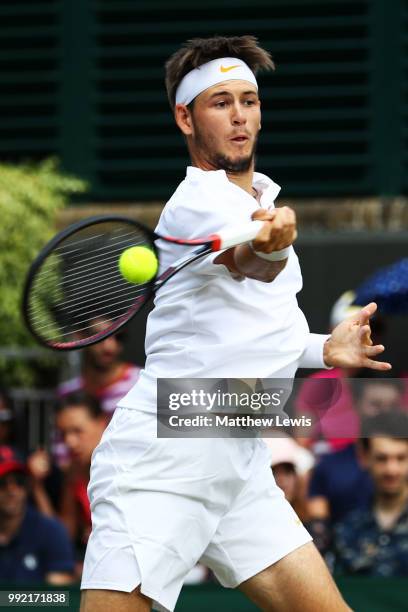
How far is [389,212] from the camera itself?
7.94 metres

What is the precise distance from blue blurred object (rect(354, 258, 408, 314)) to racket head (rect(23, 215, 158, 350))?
2287 mm

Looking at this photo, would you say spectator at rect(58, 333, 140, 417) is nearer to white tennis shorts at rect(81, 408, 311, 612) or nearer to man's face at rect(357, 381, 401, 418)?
man's face at rect(357, 381, 401, 418)

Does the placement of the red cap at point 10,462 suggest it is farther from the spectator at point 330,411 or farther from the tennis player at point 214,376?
the tennis player at point 214,376

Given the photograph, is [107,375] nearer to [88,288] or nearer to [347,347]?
[88,288]

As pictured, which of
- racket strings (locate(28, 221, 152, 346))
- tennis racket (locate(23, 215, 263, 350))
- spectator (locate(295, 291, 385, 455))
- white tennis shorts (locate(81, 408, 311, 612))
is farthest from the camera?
spectator (locate(295, 291, 385, 455))

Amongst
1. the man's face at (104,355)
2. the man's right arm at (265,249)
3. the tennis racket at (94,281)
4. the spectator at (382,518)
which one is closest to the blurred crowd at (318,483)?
the spectator at (382,518)

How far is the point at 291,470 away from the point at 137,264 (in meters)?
2.81

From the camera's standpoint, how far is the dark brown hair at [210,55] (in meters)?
4.02

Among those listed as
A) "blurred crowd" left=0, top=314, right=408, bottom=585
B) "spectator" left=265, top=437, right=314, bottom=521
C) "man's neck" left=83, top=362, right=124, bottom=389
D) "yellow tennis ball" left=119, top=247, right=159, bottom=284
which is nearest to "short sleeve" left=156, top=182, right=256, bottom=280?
"yellow tennis ball" left=119, top=247, right=159, bottom=284

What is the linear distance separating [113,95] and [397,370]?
9.40ft

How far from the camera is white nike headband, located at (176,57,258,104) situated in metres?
3.96

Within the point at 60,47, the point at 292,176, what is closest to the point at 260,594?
the point at 292,176

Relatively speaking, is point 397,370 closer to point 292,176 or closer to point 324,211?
point 324,211

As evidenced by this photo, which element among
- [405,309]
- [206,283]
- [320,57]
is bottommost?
[405,309]
